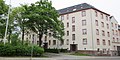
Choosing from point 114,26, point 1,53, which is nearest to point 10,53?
point 1,53

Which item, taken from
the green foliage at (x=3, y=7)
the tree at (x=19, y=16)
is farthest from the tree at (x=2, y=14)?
the tree at (x=19, y=16)

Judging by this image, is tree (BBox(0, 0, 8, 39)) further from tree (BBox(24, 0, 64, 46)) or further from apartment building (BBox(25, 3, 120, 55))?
apartment building (BBox(25, 3, 120, 55))

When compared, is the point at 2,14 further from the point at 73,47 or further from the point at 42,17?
the point at 73,47

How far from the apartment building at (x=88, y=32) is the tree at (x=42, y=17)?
5.14 m

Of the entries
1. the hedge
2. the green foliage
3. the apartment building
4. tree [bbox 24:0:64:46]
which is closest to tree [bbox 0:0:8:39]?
the green foliage

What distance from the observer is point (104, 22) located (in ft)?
168

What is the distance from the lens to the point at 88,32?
45625 millimetres

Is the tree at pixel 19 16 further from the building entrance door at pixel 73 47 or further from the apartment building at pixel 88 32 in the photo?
the building entrance door at pixel 73 47

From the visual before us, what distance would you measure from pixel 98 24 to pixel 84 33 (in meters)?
5.03

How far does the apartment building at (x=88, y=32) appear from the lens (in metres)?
45.3

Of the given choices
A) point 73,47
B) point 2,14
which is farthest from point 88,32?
point 2,14

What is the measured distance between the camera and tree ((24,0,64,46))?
1356 inches

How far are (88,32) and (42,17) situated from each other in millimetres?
16511

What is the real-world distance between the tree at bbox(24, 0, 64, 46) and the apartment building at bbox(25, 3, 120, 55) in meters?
5.14
